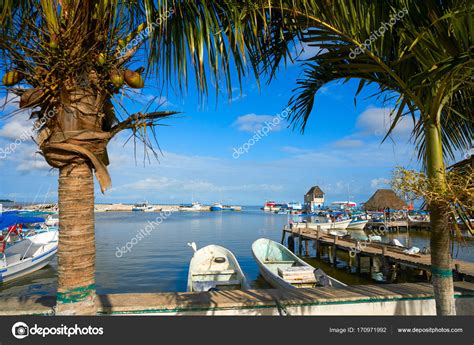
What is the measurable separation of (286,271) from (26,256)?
16563 millimetres

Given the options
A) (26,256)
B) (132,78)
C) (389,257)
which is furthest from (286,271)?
(26,256)

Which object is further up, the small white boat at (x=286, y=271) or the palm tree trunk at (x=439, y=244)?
the palm tree trunk at (x=439, y=244)

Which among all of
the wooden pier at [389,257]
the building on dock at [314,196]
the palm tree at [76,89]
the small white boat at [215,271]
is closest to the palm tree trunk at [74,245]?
the palm tree at [76,89]

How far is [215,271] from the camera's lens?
45.0 feet

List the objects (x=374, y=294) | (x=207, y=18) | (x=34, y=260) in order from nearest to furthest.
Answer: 1. (x=207, y=18)
2. (x=374, y=294)
3. (x=34, y=260)

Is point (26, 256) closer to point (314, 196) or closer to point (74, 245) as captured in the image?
point (74, 245)

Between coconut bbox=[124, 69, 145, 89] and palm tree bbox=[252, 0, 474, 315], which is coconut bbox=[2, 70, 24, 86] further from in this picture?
palm tree bbox=[252, 0, 474, 315]

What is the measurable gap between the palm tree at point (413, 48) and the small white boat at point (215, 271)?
9253 mm

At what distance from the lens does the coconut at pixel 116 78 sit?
2520mm

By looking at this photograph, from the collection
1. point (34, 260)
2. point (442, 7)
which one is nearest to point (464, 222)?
point (442, 7)

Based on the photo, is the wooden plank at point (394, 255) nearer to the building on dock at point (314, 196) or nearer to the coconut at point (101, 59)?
the coconut at point (101, 59)
